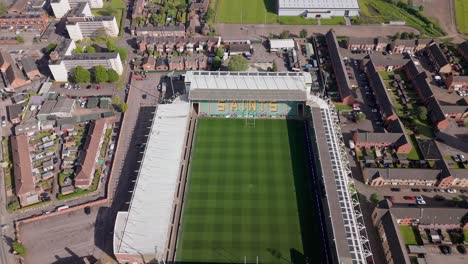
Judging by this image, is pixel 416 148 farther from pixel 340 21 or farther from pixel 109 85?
pixel 109 85

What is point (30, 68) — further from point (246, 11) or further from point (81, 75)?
point (246, 11)

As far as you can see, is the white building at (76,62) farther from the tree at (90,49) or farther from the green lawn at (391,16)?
the green lawn at (391,16)

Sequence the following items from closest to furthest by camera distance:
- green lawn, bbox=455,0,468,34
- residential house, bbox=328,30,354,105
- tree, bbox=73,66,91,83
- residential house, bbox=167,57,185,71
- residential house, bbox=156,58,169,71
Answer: residential house, bbox=328,30,354,105, tree, bbox=73,66,91,83, residential house, bbox=167,57,185,71, residential house, bbox=156,58,169,71, green lawn, bbox=455,0,468,34

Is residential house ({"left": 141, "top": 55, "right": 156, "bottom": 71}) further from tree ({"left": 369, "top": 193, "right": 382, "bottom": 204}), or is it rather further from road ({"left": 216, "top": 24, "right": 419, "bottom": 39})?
tree ({"left": 369, "top": 193, "right": 382, "bottom": 204})

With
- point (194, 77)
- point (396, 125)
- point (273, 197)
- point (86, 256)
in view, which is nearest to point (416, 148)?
point (396, 125)

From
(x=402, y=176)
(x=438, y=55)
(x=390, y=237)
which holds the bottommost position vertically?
(x=390, y=237)

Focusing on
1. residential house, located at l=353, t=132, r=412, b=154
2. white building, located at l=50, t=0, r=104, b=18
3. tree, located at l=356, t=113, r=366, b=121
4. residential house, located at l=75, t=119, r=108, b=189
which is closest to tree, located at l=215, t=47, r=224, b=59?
residential house, located at l=75, t=119, r=108, b=189

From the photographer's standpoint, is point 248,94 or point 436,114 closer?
point 248,94

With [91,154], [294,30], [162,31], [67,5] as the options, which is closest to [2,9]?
[67,5]
